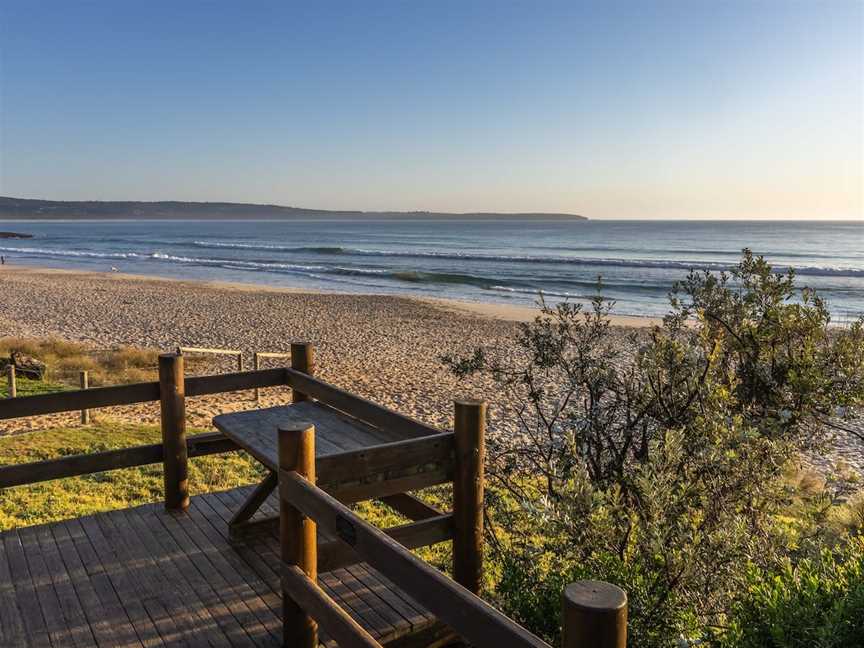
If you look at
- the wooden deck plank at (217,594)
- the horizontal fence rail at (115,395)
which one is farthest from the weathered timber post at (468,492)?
the horizontal fence rail at (115,395)

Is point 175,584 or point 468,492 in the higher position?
point 468,492

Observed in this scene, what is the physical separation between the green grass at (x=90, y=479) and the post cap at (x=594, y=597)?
6554mm

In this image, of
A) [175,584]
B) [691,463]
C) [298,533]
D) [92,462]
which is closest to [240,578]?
[175,584]

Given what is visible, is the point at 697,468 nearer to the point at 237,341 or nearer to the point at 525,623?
the point at 525,623

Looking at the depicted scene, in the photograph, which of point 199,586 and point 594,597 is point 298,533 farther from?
point 594,597

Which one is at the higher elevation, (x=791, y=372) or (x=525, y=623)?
(x=791, y=372)

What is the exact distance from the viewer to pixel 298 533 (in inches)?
123

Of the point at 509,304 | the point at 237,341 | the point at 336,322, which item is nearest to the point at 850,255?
the point at 509,304

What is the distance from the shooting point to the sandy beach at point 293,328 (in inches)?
525

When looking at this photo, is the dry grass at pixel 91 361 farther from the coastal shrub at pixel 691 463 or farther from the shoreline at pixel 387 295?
the shoreline at pixel 387 295

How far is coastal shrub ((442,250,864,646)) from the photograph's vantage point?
3.52 meters

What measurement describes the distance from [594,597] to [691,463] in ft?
8.82

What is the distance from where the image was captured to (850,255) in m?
66.9

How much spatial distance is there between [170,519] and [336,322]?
20765 mm
